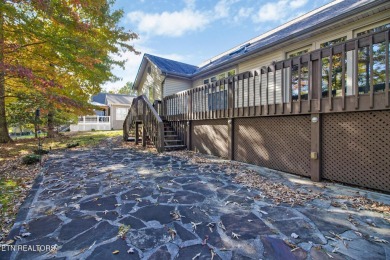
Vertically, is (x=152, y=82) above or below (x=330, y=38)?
above

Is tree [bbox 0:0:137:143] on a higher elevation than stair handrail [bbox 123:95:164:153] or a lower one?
higher

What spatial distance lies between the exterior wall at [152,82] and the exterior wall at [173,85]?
1.32 feet

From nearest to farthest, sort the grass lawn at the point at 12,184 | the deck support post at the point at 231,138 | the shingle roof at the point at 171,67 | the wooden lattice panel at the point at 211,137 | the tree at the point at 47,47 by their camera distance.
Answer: the grass lawn at the point at 12,184 → the tree at the point at 47,47 → the deck support post at the point at 231,138 → the wooden lattice panel at the point at 211,137 → the shingle roof at the point at 171,67

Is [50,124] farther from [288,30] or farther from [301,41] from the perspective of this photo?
[301,41]

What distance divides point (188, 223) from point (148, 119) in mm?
6877

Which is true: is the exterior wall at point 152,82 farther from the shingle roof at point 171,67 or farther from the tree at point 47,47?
A: the tree at point 47,47

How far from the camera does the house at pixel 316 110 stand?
3.73 meters

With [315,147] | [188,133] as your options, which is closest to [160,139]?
[188,133]

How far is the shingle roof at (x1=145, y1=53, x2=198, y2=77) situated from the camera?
12274 mm

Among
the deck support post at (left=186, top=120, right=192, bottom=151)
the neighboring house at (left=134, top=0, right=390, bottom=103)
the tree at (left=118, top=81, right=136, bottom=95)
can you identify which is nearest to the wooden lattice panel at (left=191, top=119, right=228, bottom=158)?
the deck support post at (left=186, top=120, right=192, bottom=151)

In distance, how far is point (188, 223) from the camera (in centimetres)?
267

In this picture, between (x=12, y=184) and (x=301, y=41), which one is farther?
(x=301, y=41)

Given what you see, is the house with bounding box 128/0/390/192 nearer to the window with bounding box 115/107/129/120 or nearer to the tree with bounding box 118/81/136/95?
the window with bounding box 115/107/129/120

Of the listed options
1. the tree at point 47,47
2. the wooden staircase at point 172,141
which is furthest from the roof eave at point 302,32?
the tree at point 47,47
